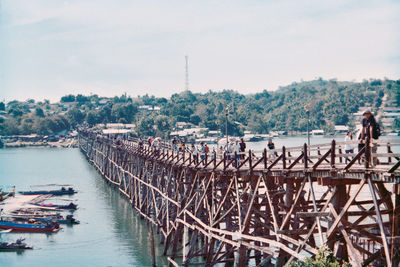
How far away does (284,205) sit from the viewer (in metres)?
18.1

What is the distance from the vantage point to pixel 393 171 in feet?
41.7

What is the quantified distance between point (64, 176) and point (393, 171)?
6936 cm

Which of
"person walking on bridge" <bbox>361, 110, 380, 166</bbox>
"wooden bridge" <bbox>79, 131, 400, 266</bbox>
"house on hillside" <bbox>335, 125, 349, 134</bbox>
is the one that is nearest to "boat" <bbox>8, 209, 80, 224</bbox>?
"wooden bridge" <bbox>79, 131, 400, 266</bbox>

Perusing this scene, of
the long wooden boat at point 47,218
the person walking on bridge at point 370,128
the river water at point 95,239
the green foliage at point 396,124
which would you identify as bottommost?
the river water at point 95,239

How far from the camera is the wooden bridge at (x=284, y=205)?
13.9 meters

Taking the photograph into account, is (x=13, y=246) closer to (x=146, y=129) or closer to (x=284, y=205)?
(x=284, y=205)

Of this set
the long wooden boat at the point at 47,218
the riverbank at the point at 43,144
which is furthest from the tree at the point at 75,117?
the long wooden boat at the point at 47,218

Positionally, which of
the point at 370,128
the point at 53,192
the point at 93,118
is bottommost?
the point at 53,192

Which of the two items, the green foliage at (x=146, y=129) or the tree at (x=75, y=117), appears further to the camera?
the tree at (x=75, y=117)

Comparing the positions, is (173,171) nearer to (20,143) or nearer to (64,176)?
(64,176)

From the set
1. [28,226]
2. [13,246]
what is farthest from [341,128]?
[13,246]

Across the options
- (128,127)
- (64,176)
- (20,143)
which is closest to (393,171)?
(64,176)

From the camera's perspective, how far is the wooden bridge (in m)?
13.9

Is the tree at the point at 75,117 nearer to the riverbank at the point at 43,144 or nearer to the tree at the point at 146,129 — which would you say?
the riverbank at the point at 43,144
